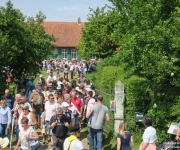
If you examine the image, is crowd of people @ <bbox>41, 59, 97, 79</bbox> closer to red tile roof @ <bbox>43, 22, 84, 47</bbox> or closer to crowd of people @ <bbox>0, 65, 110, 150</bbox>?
crowd of people @ <bbox>0, 65, 110, 150</bbox>

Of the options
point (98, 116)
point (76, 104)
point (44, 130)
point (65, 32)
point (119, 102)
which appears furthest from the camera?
point (65, 32)

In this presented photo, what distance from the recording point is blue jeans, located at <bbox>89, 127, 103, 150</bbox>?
11.6 m

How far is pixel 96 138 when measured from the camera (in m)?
11.8

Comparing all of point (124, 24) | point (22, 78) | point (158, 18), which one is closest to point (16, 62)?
point (22, 78)

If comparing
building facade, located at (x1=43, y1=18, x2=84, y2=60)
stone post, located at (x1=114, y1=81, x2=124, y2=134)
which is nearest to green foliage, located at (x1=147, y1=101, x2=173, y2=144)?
stone post, located at (x1=114, y1=81, x2=124, y2=134)

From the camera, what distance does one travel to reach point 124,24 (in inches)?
559

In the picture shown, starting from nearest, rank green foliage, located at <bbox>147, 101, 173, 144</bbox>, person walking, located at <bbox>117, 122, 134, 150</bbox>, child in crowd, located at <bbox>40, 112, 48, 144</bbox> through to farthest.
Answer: person walking, located at <bbox>117, 122, 134, 150</bbox>, green foliage, located at <bbox>147, 101, 173, 144</bbox>, child in crowd, located at <bbox>40, 112, 48, 144</bbox>

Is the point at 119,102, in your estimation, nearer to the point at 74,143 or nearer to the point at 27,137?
the point at 27,137

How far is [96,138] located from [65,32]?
57211 mm

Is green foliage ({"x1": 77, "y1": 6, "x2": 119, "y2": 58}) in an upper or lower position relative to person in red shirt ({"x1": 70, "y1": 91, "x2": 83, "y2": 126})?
upper

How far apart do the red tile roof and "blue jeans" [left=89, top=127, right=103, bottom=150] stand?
178 feet

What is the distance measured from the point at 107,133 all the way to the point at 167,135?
107 inches

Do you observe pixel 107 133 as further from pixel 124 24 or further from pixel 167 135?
pixel 124 24

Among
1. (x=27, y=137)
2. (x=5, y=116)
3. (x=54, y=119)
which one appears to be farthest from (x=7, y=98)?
(x=27, y=137)
